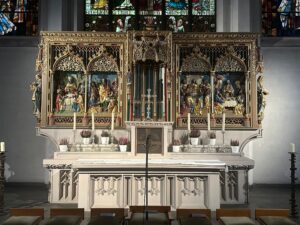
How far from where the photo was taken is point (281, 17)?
44.5 feet

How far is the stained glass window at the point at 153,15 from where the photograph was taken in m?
13.3

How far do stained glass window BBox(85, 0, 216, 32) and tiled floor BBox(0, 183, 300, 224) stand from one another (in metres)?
5.39

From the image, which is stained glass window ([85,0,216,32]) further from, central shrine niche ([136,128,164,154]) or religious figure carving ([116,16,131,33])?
central shrine niche ([136,128,164,154])

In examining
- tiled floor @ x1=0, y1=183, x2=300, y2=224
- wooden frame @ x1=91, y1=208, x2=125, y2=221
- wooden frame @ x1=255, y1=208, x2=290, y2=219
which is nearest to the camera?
wooden frame @ x1=91, y1=208, x2=125, y2=221

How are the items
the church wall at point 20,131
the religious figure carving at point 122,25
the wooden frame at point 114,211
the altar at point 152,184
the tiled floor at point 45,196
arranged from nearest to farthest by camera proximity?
1. the wooden frame at point 114,211
2. the altar at point 152,184
3. the tiled floor at point 45,196
4. the church wall at point 20,131
5. the religious figure carving at point 122,25

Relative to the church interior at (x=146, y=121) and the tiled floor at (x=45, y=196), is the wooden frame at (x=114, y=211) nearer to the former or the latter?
the church interior at (x=146, y=121)

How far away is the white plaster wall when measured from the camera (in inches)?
504

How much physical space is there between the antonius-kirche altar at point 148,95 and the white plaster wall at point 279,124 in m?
2.73

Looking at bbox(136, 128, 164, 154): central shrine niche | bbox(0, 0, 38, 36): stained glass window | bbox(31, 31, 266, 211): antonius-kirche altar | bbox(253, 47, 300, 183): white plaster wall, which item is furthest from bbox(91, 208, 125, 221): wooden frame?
bbox(0, 0, 38, 36): stained glass window

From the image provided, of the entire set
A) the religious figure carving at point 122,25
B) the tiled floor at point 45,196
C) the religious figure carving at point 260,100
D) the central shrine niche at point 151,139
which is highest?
the religious figure carving at point 122,25

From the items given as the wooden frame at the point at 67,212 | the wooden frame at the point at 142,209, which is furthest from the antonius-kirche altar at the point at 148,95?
the wooden frame at the point at 67,212

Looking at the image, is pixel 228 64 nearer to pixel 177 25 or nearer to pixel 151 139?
pixel 151 139

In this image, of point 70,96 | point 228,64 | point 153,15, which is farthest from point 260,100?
point 153,15

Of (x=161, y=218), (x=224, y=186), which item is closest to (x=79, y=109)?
(x=224, y=186)
